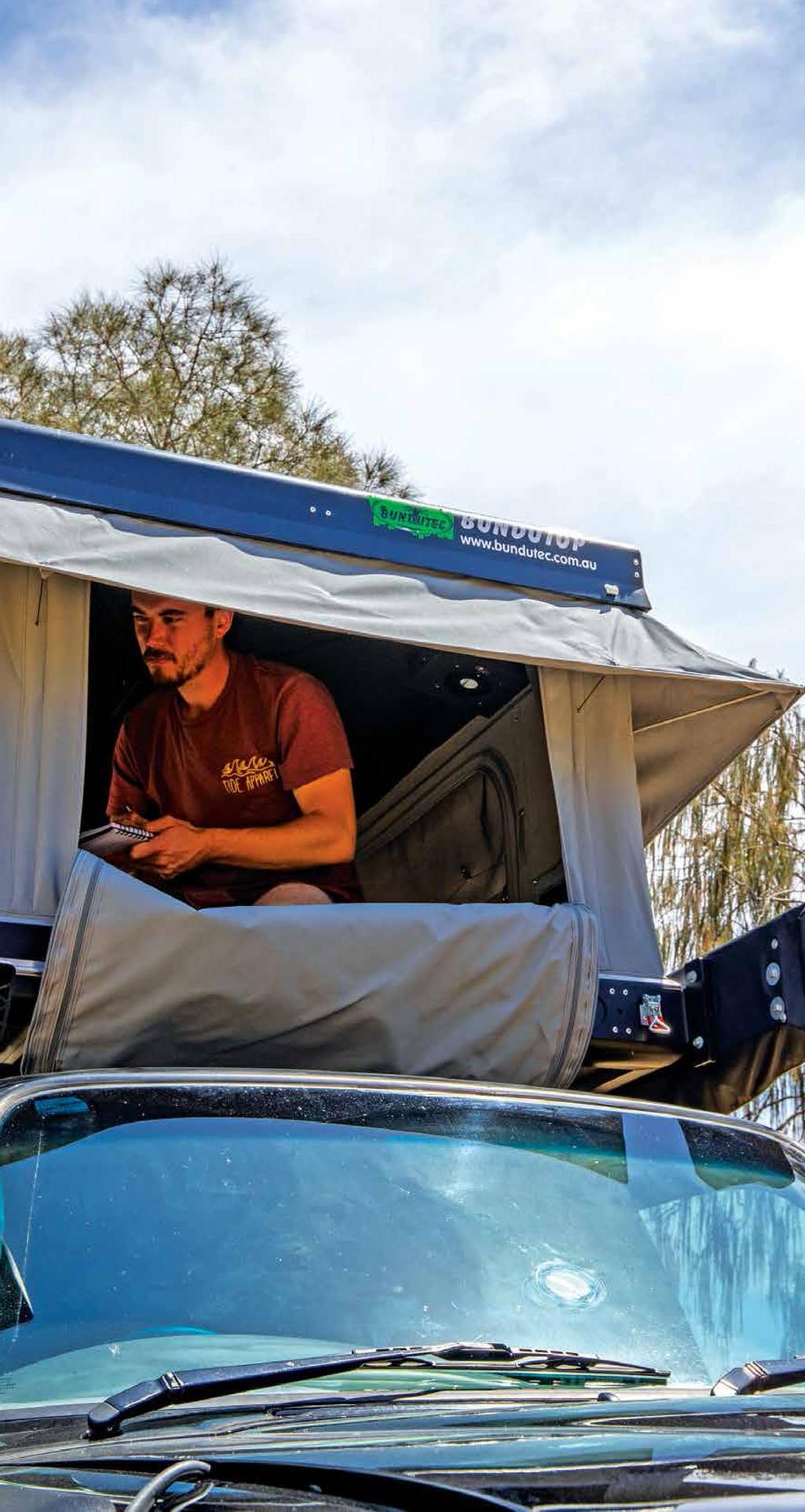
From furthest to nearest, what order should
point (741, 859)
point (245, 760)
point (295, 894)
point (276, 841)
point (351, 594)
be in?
point (741, 859), point (245, 760), point (276, 841), point (295, 894), point (351, 594)

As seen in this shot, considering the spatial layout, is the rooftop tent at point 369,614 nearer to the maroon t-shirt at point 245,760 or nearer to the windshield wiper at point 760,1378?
the maroon t-shirt at point 245,760

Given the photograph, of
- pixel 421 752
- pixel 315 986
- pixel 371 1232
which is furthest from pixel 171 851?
pixel 371 1232

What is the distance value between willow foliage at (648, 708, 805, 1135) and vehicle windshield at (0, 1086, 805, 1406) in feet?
20.5

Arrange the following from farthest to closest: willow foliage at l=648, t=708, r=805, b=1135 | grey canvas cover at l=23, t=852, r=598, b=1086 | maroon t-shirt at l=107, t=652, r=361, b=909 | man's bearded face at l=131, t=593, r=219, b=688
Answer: willow foliage at l=648, t=708, r=805, b=1135
man's bearded face at l=131, t=593, r=219, b=688
maroon t-shirt at l=107, t=652, r=361, b=909
grey canvas cover at l=23, t=852, r=598, b=1086

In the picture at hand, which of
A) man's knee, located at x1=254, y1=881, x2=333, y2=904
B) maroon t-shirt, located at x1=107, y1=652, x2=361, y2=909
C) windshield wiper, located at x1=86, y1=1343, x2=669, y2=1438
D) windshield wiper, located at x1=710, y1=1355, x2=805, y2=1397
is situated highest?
maroon t-shirt, located at x1=107, y1=652, x2=361, y2=909

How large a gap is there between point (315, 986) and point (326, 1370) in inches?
55.4

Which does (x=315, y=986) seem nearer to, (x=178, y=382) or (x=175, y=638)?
(x=175, y=638)

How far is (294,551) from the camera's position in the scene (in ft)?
12.6

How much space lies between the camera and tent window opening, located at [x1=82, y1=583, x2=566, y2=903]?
15.5 ft

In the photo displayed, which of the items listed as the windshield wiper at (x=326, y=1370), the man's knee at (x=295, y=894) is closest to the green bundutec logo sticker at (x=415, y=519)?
the man's knee at (x=295, y=894)

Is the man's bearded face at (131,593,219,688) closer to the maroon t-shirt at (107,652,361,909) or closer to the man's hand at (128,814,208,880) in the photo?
the maroon t-shirt at (107,652,361,909)

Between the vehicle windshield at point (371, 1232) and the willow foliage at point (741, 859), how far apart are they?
6253 millimetres

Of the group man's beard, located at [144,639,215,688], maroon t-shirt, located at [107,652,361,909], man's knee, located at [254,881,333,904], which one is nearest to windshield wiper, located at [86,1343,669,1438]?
man's knee, located at [254,881,333,904]

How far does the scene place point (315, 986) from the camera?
3.53 m
